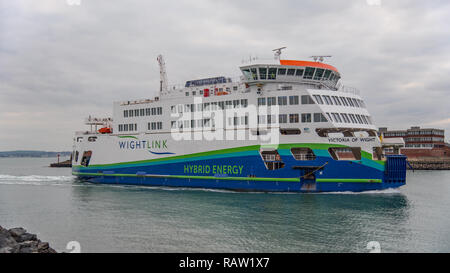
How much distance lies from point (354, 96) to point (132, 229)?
18.6m

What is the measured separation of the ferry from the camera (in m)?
22.2

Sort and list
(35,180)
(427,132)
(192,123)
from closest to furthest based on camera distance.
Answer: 1. (192,123)
2. (35,180)
3. (427,132)

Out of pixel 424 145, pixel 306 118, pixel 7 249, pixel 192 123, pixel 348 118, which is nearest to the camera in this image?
pixel 7 249

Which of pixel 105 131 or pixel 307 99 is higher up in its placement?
pixel 307 99

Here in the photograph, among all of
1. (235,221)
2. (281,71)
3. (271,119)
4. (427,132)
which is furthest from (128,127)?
(427,132)

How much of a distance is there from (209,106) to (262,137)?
559 centimetres

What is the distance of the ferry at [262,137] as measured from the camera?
72.7ft

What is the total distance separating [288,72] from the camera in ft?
80.9

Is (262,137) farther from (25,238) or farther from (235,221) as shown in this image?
(25,238)

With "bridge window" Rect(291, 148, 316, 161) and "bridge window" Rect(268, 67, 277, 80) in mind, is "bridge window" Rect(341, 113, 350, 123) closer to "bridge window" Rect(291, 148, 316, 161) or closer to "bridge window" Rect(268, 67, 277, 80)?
"bridge window" Rect(291, 148, 316, 161)

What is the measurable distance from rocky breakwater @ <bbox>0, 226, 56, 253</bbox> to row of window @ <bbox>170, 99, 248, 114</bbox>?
16392 millimetres

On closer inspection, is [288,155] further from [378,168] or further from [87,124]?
[87,124]

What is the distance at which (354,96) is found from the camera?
81.7ft
